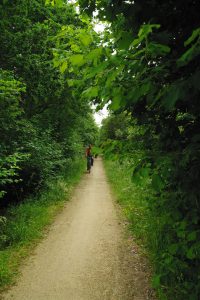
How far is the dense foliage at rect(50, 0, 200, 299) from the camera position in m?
2.44

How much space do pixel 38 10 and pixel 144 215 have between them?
9.79m

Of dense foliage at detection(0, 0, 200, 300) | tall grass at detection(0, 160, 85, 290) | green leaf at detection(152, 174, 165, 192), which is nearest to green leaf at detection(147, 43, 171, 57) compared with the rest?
dense foliage at detection(0, 0, 200, 300)

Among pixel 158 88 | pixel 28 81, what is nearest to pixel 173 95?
pixel 158 88

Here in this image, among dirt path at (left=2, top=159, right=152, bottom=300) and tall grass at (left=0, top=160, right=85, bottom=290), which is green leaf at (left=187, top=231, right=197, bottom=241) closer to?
dirt path at (left=2, top=159, right=152, bottom=300)

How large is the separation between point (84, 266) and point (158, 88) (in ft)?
14.3

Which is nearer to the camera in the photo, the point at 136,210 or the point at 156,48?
the point at 156,48

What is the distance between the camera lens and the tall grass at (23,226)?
5.88m

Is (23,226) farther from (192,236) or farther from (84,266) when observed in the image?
(192,236)

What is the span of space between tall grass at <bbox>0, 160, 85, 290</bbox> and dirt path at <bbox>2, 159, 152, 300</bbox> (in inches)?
10.2

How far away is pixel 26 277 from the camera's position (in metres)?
5.43

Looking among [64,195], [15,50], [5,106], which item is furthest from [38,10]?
[64,195]

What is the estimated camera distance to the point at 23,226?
792cm

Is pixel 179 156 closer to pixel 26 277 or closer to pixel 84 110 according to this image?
pixel 26 277

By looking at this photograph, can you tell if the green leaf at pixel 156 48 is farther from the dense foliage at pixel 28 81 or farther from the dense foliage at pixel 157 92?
the dense foliage at pixel 28 81
